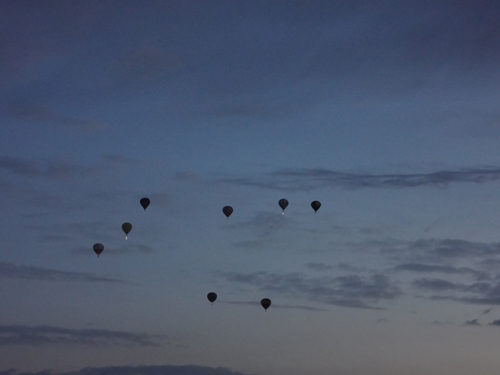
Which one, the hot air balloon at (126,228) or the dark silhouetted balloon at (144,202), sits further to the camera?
the hot air balloon at (126,228)

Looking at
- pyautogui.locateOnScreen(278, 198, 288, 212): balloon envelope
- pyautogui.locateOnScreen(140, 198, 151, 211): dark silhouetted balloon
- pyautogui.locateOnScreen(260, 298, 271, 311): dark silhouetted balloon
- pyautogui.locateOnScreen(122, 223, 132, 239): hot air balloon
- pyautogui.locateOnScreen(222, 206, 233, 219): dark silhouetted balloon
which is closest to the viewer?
pyautogui.locateOnScreen(140, 198, 151, 211): dark silhouetted balloon

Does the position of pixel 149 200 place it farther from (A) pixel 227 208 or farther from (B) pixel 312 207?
(B) pixel 312 207

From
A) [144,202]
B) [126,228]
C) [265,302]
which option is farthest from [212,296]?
[144,202]

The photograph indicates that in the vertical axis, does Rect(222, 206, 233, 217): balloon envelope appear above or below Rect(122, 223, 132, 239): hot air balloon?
above

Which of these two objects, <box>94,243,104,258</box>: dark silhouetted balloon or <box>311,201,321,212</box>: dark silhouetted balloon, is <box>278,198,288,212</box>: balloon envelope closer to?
<box>311,201,321,212</box>: dark silhouetted balloon

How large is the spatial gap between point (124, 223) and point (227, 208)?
1915 cm

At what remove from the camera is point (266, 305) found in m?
169

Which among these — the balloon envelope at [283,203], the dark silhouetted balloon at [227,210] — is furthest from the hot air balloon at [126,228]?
the balloon envelope at [283,203]

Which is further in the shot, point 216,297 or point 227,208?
point 216,297

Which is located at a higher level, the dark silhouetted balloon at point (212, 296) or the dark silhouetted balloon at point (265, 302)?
the dark silhouetted balloon at point (212, 296)

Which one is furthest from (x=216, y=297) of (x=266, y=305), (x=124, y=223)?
(x=124, y=223)

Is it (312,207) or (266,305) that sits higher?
(312,207)

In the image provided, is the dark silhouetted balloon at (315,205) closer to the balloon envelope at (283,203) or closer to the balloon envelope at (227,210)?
the balloon envelope at (283,203)

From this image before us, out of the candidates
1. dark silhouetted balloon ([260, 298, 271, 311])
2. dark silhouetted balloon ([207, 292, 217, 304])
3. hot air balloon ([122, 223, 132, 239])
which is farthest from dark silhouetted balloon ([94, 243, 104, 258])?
dark silhouetted balloon ([260, 298, 271, 311])
